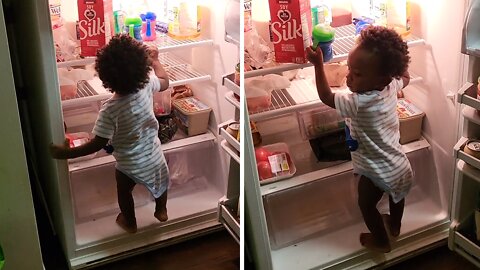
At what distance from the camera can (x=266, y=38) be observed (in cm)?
167

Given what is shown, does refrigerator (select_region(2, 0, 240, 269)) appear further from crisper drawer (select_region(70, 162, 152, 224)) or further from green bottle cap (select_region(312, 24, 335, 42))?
green bottle cap (select_region(312, 24, 335, 42))

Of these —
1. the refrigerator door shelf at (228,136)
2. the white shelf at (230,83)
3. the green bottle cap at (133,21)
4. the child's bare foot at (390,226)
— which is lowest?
the child's bare foot at (390,226)

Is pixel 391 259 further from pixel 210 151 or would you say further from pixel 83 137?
pixel 83 137

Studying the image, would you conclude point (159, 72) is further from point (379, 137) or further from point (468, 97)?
point (468, 97)

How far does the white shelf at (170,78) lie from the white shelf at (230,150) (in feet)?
0.74

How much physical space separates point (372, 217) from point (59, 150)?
3.05 ft

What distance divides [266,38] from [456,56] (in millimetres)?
561

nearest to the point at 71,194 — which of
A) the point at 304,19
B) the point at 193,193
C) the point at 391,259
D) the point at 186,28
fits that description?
the point at 193,193

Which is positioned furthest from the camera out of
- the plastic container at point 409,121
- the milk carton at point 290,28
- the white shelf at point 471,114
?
the plastic container at point 409,121

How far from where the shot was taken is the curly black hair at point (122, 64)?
163cm

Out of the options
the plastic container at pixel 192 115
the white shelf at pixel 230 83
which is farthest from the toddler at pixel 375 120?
the plastic container at pixel 192 115

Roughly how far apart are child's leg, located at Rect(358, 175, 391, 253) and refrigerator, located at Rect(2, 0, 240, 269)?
0.38 meters

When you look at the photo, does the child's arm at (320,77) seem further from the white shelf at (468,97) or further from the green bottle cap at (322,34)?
the white shelf at (468,97)

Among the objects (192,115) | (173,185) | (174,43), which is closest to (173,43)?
(174,43)
